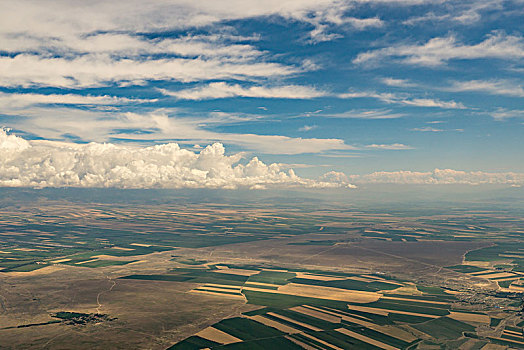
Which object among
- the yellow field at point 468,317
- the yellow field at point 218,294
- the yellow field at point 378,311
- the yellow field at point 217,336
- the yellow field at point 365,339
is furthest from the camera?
the yellow field at point 218,294

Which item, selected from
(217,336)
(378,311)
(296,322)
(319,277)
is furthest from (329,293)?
(217,336)

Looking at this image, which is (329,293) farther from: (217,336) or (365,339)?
(217,336)

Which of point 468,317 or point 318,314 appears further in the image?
→ point 318,314

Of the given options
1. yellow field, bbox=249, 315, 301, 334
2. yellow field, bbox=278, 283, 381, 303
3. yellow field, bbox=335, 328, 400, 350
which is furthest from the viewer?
yellow field, bbox=278, 283, 381, 303

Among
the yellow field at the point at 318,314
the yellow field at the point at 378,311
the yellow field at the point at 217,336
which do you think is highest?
the yellow field at the point at 378,311

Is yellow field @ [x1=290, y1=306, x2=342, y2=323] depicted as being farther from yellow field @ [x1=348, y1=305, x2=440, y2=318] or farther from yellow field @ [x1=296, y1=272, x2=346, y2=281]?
yellow field @ [x1=296, y1=272, x2=346, y2=281]

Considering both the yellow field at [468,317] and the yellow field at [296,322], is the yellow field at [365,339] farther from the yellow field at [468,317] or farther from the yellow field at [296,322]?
the yellow field at [468,317]

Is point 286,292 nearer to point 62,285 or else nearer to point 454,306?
point 454,306

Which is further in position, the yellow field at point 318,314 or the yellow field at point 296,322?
the yellow field at point 318,314

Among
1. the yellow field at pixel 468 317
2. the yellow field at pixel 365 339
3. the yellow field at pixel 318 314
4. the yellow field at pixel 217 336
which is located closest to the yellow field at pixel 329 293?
the yellow field at pixel 318 314

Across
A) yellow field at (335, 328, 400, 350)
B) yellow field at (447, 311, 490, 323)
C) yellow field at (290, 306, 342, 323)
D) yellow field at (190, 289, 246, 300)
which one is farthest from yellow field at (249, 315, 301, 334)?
yellow field at (447, 311, 490, 323)

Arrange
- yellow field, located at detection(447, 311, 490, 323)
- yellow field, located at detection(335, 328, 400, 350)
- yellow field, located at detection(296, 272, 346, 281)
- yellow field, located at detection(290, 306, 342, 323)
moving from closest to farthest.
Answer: yellow field, located at detection(335, 328, 400, 350) → yellow field, located at detection(290, 306, 342, 323) → yellow field, located at detection(447, 311, 490, 323) → yellow field, located at detection(296, 272, 346, 281)
